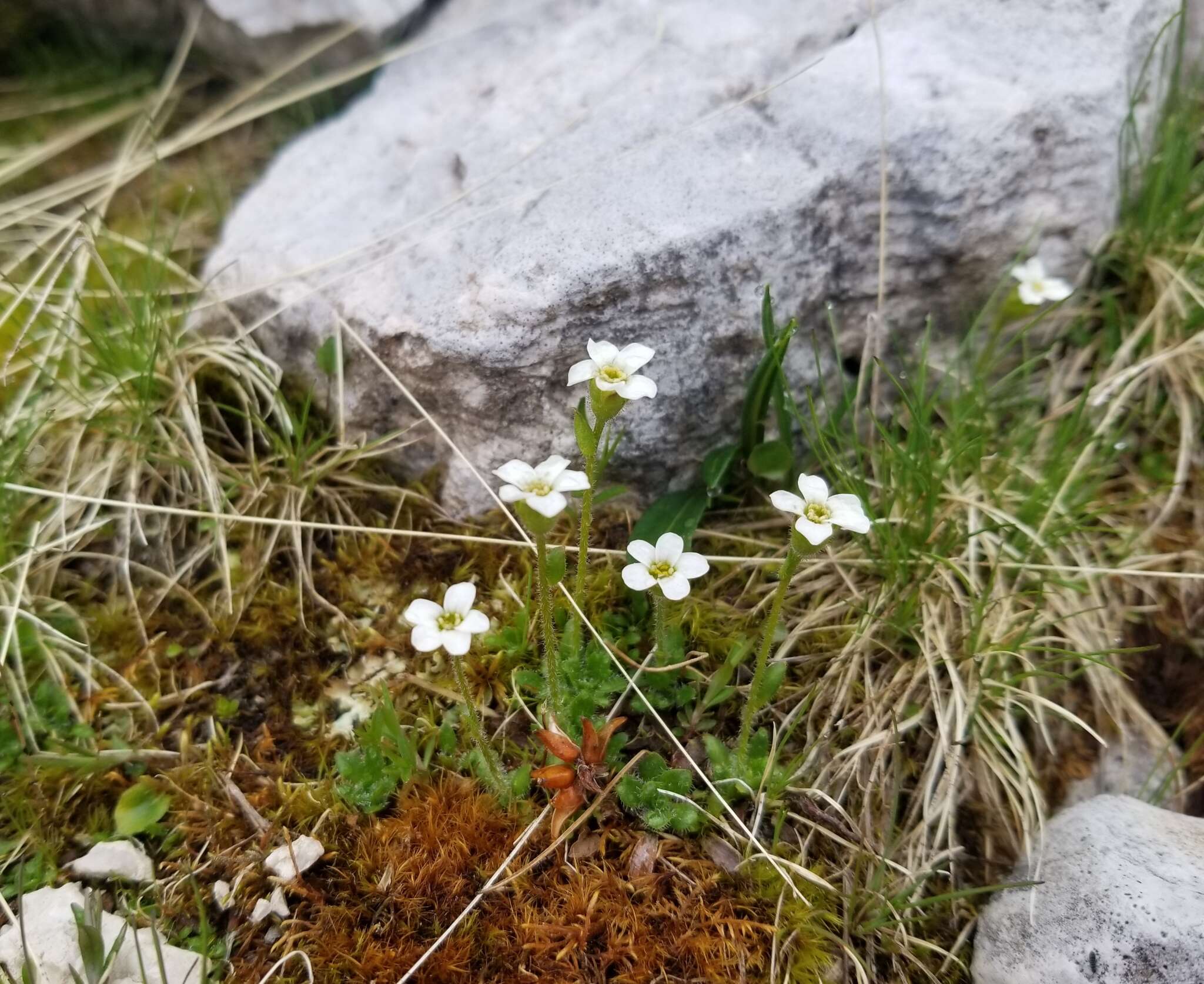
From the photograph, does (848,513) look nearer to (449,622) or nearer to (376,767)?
(449,622)

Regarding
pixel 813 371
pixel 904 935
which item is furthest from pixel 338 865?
pixel 813 371

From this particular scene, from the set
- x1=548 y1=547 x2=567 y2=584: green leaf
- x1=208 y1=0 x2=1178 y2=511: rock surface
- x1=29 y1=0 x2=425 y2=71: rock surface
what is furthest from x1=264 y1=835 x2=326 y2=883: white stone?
x1=29 y1=0 x2=425 y2=71: rock surface

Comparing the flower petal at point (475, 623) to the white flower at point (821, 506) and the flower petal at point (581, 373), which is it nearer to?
the flower petal at point (581, 373)

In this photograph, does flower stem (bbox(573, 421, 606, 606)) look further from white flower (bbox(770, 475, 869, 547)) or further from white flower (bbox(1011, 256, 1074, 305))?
white flower (bbox(1011, 256, 1074, 305))

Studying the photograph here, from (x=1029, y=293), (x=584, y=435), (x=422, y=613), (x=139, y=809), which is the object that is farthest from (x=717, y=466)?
(x=139, y=809)

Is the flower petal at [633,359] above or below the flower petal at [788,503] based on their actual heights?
above

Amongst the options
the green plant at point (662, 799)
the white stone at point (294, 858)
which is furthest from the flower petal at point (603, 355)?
the white stone at point (294, 858)

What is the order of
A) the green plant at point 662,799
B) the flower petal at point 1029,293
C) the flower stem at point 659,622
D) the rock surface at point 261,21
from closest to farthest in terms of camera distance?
the green plant at point 662,799 → the flower stem at point 659,622 → the flower petal at point 1029,293 → the rock surface at point 261,21
